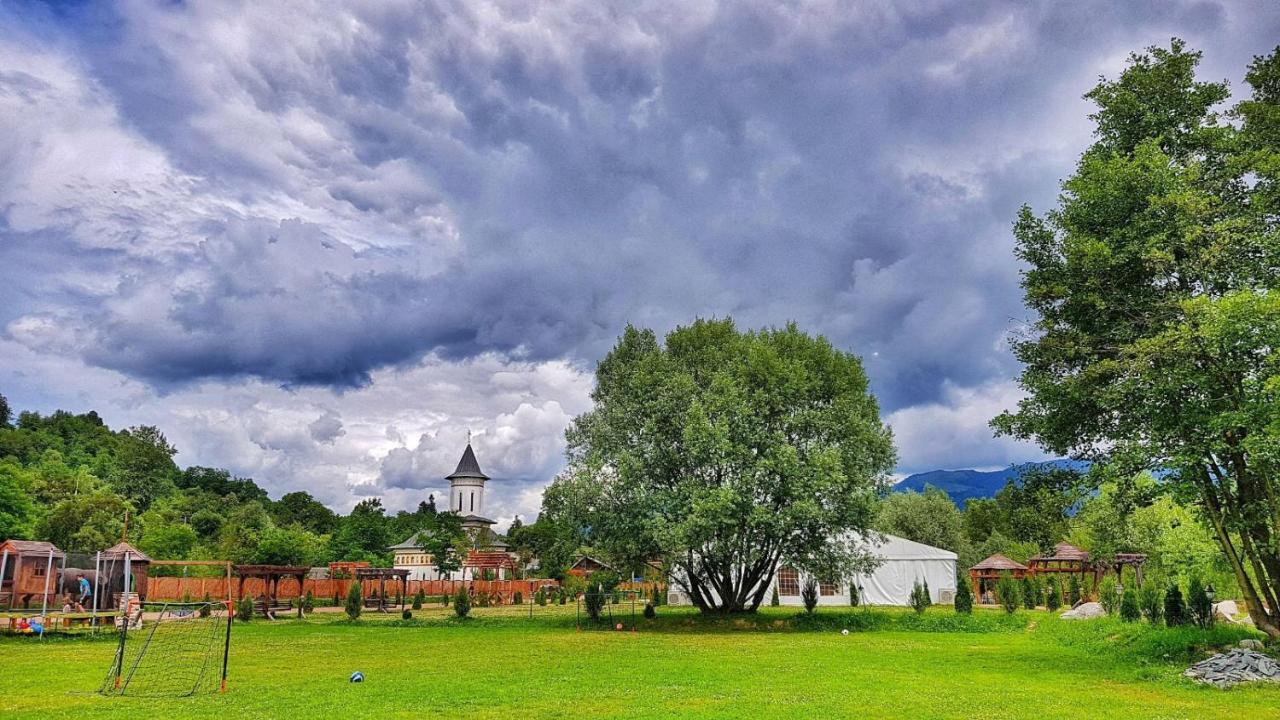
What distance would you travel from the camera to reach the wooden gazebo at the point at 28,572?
29016 mm

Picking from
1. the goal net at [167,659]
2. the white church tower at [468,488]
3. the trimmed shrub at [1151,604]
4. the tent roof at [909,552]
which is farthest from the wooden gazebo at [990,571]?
the white church tower at [468,488]

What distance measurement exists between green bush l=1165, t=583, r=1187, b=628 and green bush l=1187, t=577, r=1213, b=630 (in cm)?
19

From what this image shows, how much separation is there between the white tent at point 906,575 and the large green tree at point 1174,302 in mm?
30798

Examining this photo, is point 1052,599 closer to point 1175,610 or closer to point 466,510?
point 1175,610

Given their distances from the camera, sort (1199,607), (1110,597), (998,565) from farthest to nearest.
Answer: (998,565) < (1110,597) < (1199,607)

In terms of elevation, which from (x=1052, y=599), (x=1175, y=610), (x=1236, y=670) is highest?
(x=1175, y=610)

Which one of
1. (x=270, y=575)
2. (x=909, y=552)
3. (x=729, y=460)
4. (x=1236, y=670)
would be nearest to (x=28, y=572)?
(x=270, y=575)

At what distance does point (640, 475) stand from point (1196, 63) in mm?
22853

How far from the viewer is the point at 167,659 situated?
20.6 m

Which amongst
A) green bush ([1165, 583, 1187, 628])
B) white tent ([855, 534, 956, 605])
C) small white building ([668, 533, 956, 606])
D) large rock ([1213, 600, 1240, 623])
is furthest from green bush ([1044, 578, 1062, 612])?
green bush ([1165, 583, 1187, 628])

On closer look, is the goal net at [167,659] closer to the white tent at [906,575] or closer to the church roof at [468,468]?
the white tent at [906,575]

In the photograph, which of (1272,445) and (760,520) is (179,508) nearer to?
(760,520)

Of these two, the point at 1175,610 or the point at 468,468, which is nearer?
the point at 1175,610

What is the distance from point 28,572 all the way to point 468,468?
4107 inches
